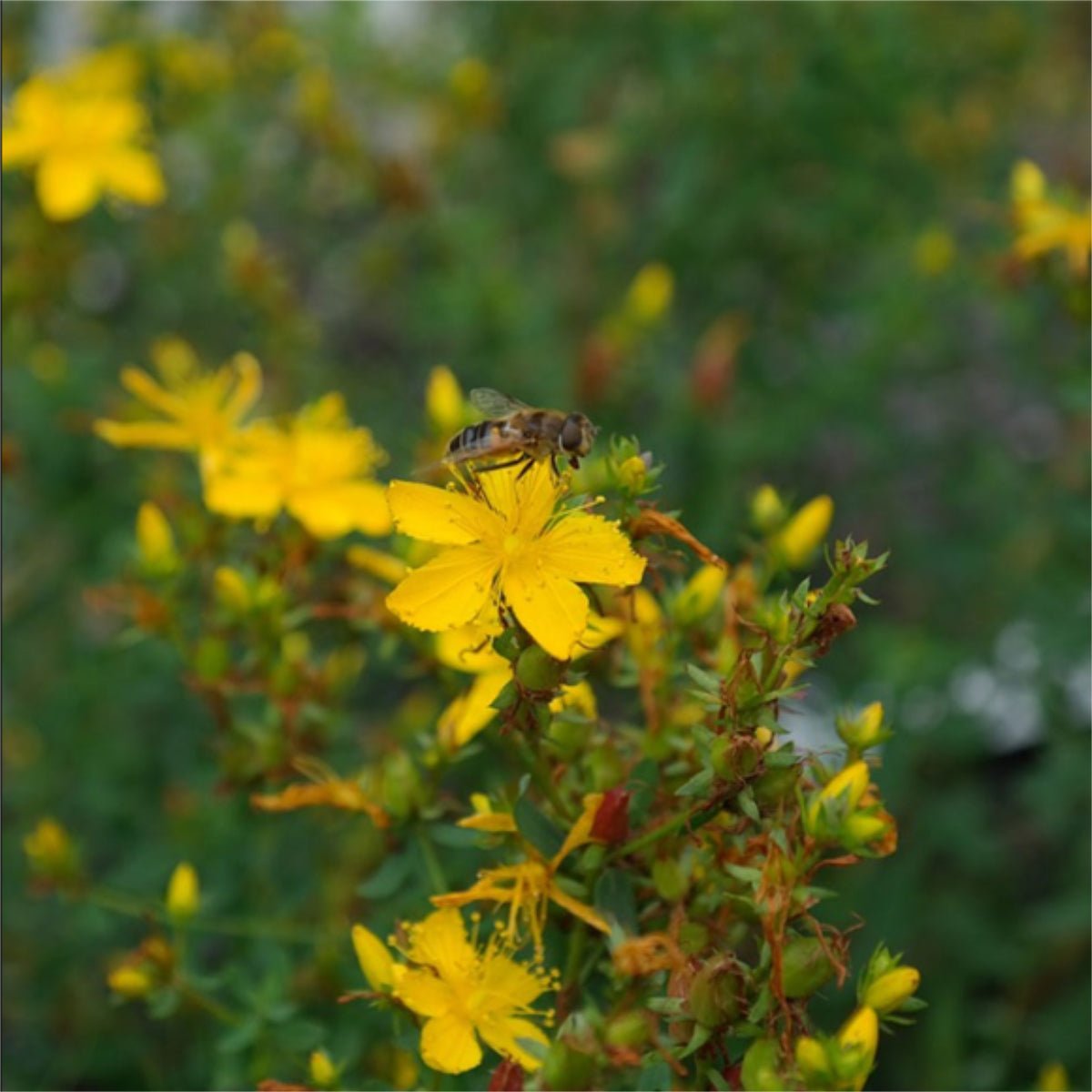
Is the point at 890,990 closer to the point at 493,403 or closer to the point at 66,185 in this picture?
the point at 493,403

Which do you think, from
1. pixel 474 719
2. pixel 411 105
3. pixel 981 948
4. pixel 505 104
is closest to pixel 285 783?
pixel 474 719

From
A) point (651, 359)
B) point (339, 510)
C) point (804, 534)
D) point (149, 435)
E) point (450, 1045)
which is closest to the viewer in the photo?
point (450, 1045)

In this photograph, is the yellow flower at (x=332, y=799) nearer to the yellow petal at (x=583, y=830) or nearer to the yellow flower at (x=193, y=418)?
the yellow petal at (x=583, y=830)

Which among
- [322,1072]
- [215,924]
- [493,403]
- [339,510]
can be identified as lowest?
[215,924]

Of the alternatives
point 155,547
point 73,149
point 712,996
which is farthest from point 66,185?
point 712,996

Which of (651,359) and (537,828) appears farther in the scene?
(651,359)

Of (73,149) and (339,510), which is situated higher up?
(73,149)
